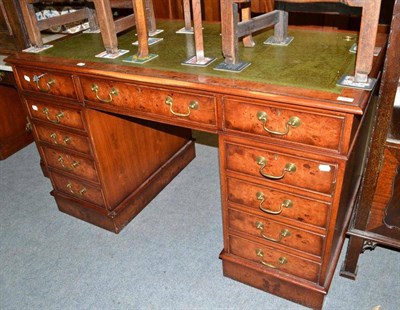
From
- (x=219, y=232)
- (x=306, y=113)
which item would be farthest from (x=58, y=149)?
(x=306, y=113)

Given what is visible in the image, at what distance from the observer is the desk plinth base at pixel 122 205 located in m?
2.21

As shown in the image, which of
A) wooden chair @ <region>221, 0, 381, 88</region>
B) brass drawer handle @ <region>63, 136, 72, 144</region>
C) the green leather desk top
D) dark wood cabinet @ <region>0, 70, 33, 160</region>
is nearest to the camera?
wooden chair @ <region>221, 0, 381, 88</region>

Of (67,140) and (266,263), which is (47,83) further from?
(266,263)

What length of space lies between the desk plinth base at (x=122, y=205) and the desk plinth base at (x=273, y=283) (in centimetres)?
71

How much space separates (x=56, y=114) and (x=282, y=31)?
3.93ft

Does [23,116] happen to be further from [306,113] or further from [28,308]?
[306,113]

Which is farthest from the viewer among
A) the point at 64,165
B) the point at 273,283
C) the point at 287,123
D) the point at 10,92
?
the point at 10,92

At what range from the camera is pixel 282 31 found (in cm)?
171

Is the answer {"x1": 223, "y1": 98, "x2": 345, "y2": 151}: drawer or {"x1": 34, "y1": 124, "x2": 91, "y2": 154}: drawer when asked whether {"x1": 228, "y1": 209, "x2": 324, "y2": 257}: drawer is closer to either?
{"x1": 223, "y1": 98, "x2": 345, "y2": 151}: drawer

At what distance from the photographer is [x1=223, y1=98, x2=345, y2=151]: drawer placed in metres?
Answer: 1.24

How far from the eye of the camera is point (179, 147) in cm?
271

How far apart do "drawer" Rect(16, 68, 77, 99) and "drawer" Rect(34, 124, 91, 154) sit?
0.77 feet

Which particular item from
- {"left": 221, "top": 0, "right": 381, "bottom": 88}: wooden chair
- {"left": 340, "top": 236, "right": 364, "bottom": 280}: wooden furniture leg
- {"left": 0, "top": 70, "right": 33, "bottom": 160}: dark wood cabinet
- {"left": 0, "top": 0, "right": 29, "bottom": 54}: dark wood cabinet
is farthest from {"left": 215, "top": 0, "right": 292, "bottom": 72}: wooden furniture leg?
{"left": 0, "top": 70, "right": 33, "bottom": 160}: dark wood cabinet

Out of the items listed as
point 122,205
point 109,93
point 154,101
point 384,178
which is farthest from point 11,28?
point 384,178
